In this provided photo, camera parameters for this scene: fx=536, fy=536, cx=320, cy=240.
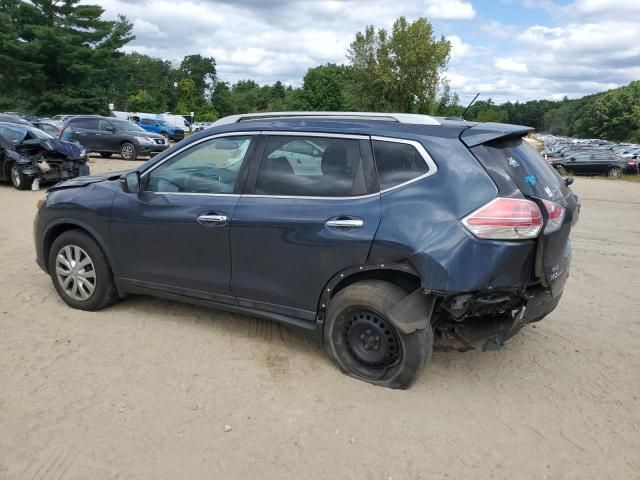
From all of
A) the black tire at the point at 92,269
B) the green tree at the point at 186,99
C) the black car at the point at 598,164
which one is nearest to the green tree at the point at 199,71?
the green tree at the point at 186,99

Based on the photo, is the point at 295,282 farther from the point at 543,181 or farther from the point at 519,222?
the point at 543,181

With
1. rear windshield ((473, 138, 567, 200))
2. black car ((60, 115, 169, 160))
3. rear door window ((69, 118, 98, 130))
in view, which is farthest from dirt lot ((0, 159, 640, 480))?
rear door window ((69, 118, 98, 130))

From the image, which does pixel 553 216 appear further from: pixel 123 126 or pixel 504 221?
pixel 123 126

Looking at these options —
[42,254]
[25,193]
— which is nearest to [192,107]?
[25,193]

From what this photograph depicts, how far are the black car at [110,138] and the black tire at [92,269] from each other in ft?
50.3

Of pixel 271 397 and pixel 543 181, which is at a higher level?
pixel 543 181

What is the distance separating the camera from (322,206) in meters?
3.65

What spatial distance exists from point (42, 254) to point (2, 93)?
53179mm

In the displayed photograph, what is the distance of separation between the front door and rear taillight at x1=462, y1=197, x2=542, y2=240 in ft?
5.79

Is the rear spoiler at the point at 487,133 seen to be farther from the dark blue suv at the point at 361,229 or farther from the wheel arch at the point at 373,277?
the wheel arch at the point at 373,277

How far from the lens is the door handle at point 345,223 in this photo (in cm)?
350

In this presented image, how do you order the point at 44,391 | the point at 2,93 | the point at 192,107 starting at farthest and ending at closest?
1. the point at 192,107
2. the point at 2,93
3. the point at 44,391

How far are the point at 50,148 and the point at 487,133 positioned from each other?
463 inches

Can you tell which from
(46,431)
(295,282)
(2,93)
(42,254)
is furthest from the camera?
(2,93)
